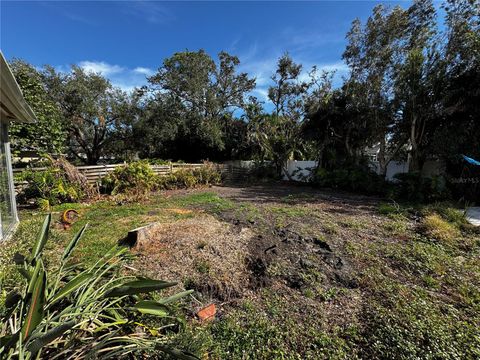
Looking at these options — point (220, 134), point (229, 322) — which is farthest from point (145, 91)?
point (229, 322)

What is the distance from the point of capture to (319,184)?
10.6m

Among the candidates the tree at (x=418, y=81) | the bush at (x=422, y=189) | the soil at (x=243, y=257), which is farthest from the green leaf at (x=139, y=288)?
the tree at (x=418, y=81)

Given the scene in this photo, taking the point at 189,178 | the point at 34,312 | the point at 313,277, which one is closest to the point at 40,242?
the point at 34,312

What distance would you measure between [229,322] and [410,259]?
262 cm

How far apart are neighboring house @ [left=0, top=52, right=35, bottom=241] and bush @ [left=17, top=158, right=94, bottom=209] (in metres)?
1.87

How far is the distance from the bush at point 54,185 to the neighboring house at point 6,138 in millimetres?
1867

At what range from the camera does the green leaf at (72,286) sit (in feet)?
4.61

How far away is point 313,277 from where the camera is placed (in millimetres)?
2678

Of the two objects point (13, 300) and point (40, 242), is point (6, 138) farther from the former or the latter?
point (13, 300)

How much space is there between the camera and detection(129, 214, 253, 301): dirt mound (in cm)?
253

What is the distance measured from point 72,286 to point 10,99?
3.31 metres

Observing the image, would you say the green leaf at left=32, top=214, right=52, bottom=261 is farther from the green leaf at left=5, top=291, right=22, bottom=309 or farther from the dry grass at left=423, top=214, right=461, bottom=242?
the dry grass at left=423, top=214, right=461, bottom=242

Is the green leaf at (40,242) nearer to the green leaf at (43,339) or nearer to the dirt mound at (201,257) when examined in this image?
the green leaf at (43,339)

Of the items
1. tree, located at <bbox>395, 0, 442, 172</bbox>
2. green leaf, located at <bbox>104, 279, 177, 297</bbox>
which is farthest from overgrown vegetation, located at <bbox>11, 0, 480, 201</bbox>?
green leaf, located at <bbox>104, 279, 177, 297</bbox>
